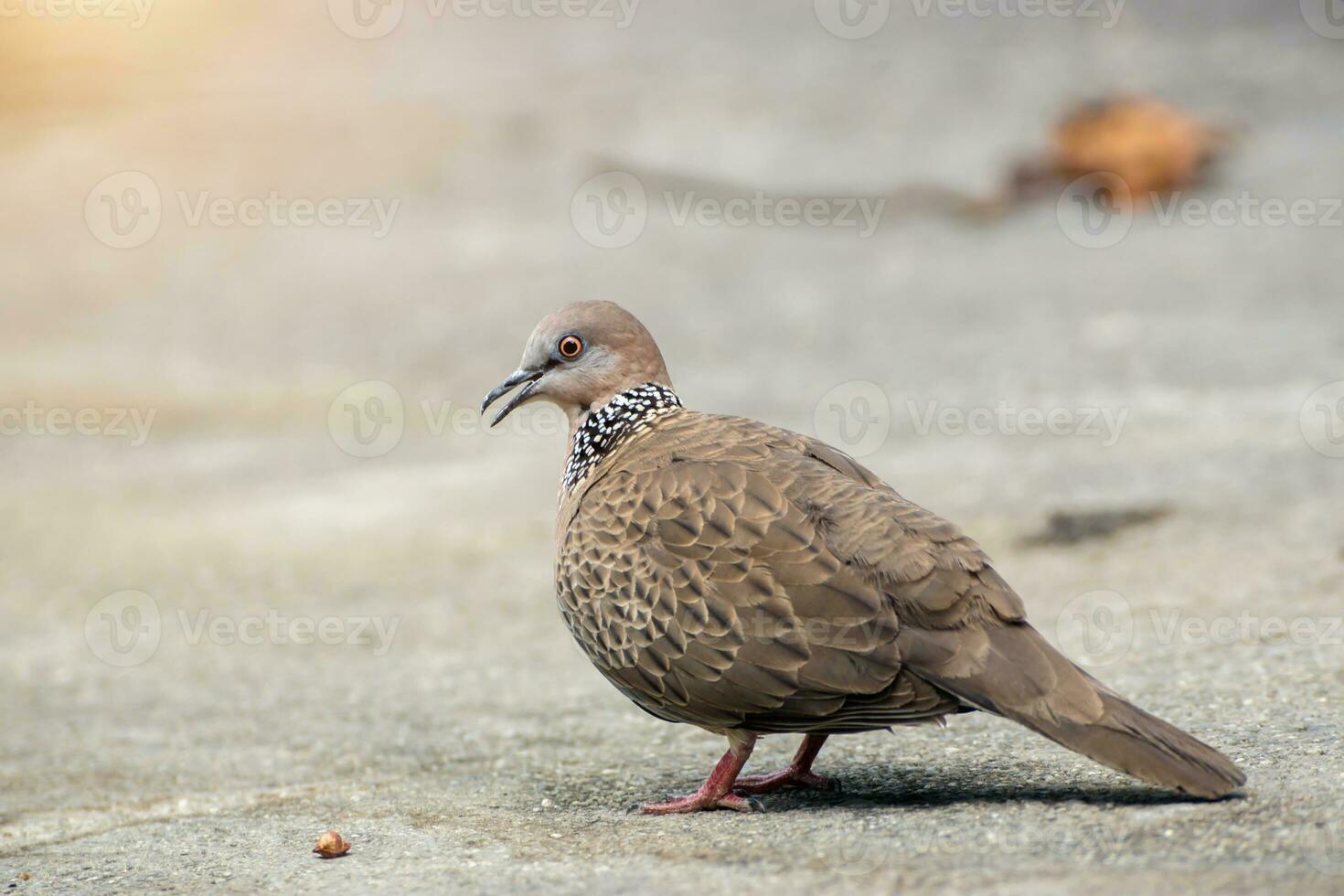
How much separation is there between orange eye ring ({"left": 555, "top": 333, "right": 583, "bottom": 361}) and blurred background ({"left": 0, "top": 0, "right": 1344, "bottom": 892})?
4.78ft

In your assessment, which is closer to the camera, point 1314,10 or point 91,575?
point 91,575

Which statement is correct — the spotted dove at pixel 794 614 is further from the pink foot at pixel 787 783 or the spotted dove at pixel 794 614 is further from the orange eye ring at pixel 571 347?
the orange eye ring at pixel 571 347

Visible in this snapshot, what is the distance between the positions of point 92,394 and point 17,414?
1.97 ft

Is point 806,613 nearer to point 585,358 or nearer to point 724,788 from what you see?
point 724,788

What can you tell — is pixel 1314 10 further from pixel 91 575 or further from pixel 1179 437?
pixel 91 575

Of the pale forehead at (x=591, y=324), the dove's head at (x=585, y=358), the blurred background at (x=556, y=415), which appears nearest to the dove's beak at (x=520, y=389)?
the dove's head at (x=585, y=358)

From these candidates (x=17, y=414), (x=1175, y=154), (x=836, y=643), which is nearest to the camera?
(x=836, y=643)

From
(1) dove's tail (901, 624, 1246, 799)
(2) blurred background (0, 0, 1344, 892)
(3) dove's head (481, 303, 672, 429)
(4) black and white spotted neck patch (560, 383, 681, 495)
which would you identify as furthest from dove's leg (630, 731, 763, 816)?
(3) dove's head (481, 303, 672, 429)

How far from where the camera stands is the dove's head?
5.04m

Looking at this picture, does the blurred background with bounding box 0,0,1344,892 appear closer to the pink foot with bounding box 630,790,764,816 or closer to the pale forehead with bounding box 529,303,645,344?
the pink foot with bounding box 630,790,764,816

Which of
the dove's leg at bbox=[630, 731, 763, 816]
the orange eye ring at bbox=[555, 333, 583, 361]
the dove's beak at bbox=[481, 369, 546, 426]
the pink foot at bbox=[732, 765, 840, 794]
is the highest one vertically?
the orange eye ring at bbox=[555, 333, 583, 361]

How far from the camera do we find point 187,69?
782 inches

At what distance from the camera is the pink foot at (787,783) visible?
4.51m

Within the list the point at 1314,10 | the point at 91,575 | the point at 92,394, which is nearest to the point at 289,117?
the point at 92,394
